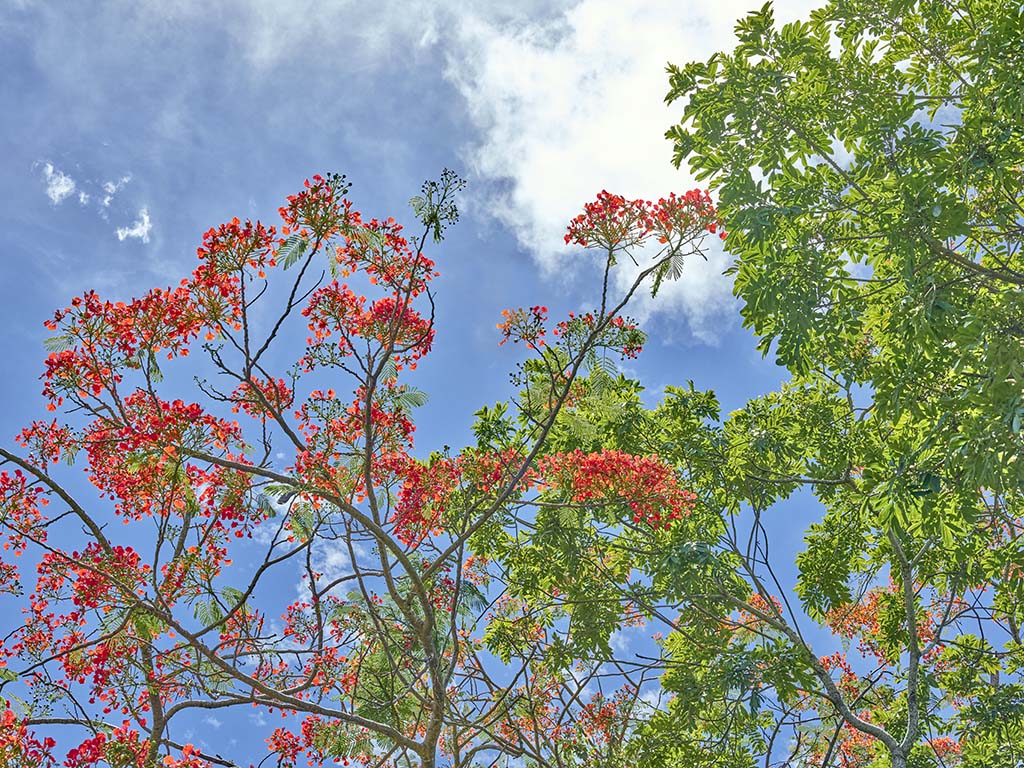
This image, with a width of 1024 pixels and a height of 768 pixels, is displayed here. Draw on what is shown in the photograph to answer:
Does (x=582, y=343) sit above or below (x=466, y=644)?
above

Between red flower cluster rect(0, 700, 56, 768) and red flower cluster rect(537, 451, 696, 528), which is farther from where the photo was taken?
red flower cluster rect(537, 451, 696, 528)

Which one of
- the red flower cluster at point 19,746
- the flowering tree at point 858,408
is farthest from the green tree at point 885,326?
the red flower cluster at point 19,746

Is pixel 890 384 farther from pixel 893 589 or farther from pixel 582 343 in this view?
pixel 893 589

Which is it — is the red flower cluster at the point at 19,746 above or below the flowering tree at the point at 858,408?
below

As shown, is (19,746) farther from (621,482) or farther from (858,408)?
(858,408)

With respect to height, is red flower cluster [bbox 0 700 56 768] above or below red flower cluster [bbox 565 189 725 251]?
below

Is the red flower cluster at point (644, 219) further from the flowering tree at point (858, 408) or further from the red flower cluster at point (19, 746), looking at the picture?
the red flower cluster at point (19, 746)

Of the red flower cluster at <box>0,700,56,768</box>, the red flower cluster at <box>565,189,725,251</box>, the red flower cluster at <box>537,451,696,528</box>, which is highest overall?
the red flower cluster at <box>565,189,725,251</box>

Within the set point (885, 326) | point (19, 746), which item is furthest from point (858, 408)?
point (19, 746)

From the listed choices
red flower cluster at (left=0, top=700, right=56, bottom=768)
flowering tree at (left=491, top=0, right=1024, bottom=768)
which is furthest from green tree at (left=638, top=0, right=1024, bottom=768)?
red flower cluster at (left=0, top=700, right=56, bottom=768)

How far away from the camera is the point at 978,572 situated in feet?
25.9

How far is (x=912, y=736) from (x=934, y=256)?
509 centimetres

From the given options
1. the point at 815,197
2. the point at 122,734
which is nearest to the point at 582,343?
the point at 815,197

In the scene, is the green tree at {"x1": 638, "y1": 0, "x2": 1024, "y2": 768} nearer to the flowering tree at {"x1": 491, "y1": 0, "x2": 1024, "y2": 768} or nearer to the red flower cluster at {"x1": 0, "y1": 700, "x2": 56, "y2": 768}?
the flowering tree at {"x1": 491, "y1": 0, "x2": 1024, "y2": 768}
